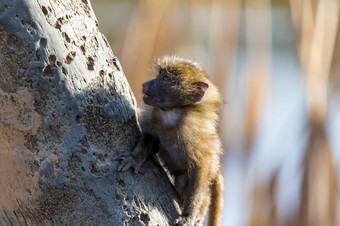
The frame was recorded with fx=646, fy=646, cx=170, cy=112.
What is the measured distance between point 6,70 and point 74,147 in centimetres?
30

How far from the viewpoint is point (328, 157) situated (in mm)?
5219

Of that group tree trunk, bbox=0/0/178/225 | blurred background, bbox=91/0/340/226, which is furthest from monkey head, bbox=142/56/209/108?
blurred background, bbox=91/0/340/226

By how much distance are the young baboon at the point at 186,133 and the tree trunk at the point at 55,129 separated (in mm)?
290

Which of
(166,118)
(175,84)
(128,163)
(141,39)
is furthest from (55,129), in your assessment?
(141,39)

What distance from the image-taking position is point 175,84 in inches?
98.3

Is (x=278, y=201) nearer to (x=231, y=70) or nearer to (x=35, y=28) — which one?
(x=231, y=70)

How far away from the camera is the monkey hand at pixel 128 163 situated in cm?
198

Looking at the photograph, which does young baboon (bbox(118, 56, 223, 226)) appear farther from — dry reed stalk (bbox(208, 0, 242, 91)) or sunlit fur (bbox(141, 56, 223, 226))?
dry reed stalk (bbox(208, 0, 242, 91))

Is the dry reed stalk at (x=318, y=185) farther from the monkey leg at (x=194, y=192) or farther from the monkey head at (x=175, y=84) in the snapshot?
the monkey leg at (x=194, y=192)

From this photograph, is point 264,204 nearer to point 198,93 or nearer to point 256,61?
point 256,61

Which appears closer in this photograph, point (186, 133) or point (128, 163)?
point (128, 163)

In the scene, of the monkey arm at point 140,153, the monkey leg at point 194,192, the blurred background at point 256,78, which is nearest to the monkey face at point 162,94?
the monkey arm at point 140,153

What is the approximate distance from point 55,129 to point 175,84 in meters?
0.72

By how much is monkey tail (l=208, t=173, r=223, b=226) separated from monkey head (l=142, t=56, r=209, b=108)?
1.08 ft
